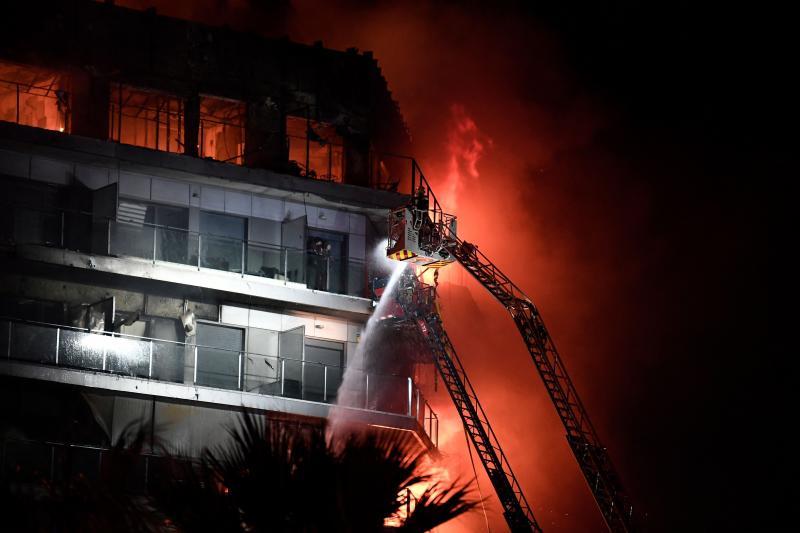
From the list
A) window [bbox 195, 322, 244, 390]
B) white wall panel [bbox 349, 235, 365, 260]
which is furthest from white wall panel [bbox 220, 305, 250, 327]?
white wall panel [bbox 349, 235, 365, 260]

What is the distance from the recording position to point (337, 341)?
2076 inches

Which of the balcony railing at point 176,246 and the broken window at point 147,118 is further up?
the broken window at point 147,118

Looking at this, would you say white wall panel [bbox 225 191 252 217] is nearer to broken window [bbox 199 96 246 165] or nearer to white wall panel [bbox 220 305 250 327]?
broken window [bbox 199 96 246 165]

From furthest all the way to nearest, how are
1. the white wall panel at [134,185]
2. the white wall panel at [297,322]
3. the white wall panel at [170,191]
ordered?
1. the white wall panel at [297,322]
2. the white wall panel at [170,191]
3. the white wall panel at [134,185]

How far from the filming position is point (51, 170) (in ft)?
160

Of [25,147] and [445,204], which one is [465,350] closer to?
[445,204]

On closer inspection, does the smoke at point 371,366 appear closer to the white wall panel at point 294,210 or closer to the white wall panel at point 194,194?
the white wall panel at point 294,210

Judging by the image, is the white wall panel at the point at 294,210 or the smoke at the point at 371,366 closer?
the smoke at the point at 371,366

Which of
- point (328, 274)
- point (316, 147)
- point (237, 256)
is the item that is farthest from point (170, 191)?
point (316, 147)

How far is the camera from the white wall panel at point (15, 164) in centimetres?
4788

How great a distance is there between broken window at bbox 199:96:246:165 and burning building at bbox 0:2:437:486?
0.07 m

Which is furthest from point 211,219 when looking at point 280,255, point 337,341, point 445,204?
point 445,204

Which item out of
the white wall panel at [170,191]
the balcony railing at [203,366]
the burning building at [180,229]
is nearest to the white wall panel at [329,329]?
the burning building at [180,229]

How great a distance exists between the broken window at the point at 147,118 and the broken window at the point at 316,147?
4.21 meters
